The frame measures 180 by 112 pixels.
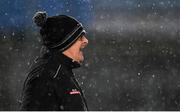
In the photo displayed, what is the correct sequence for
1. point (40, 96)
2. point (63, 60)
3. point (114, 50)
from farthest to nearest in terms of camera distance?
point (114, 50)
point (63, 60)
point (40, 96)

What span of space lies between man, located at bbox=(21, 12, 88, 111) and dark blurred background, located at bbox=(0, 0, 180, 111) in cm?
716

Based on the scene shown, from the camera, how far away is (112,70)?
12.4 metres

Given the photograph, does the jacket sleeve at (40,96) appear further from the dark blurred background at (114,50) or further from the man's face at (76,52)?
the dark blurred background at (114,50)

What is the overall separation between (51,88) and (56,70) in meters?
0.11

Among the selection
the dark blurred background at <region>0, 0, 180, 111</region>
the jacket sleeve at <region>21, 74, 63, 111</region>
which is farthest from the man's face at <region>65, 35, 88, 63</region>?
the dark blurred background at <region>0, 0, 180, 111</region>

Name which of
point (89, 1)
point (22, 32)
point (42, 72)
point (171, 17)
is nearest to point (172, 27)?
point (171, 17)

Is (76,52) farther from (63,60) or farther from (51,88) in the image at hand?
(51,88)

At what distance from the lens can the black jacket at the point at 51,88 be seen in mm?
2742

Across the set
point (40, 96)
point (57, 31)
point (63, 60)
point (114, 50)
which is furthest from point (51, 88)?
point (114, 50)

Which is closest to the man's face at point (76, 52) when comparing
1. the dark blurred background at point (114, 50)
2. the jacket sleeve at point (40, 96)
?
the jacket sleeve at point (40, 96)

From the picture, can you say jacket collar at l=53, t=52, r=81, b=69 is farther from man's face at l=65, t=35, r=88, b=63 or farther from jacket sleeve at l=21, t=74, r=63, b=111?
jacket sleeve at l=21, t=74, r=63, b=111

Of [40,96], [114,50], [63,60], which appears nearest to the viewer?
[40,96]

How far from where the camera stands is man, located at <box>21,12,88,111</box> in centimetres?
275

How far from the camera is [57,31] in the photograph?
9.64 feet
